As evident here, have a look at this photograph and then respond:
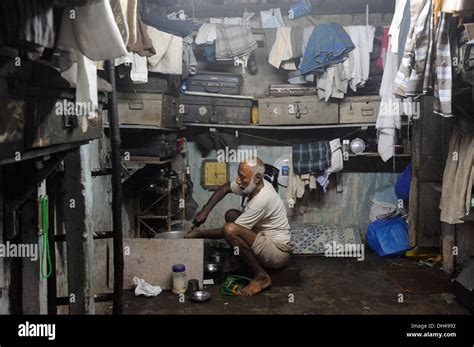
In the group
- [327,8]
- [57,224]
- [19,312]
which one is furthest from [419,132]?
[19,312]

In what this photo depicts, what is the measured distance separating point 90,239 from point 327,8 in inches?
186

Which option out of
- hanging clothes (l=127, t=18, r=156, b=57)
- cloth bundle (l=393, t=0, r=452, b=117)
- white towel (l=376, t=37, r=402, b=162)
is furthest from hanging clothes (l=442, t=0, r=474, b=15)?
hanging clothes (l=127, t=18, r=156, b=57)

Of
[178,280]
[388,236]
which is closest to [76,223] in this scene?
[178,280]

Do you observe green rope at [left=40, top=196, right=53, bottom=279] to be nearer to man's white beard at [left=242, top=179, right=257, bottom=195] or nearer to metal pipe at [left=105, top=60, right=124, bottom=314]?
metal pipe at [left=105, top=60, right=124, bottom=314]

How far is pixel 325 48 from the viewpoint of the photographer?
4844 mm

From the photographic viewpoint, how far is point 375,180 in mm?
5828

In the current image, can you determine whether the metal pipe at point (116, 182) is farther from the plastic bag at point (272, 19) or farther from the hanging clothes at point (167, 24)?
the plastic bag at point (272, 19)

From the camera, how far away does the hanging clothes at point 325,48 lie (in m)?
4.82

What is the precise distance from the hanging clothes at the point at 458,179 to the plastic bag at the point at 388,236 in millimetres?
1133

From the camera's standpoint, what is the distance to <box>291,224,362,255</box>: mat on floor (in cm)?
529

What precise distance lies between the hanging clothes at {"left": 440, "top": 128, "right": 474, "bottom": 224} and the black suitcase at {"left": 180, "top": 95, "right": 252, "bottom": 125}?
2.45 m

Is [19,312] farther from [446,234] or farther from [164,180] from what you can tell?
[446,234]

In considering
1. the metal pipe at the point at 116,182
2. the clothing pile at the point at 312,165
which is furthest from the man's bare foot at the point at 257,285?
the clothing pile at the point at 312,165

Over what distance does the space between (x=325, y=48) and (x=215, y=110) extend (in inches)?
60.9
